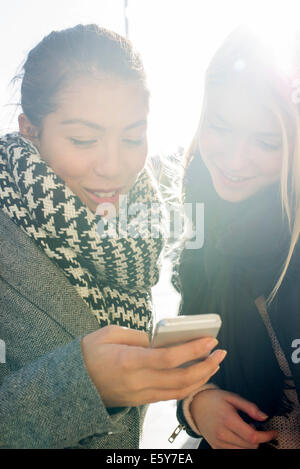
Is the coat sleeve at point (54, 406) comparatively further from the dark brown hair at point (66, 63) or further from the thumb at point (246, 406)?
the dark brown hair at point (66, 63)

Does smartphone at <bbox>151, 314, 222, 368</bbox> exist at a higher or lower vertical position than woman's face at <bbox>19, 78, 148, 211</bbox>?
lower

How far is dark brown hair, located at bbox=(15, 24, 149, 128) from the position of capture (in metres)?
1.65

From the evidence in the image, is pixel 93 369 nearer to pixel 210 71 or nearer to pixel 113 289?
pixel 113 289

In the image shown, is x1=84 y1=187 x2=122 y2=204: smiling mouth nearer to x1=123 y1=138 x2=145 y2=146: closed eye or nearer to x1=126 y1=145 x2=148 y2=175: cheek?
x1=126 y1=145 x2=148 y2=175: cheek

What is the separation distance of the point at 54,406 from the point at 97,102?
1147 millimetres

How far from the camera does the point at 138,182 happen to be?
206 centimetres

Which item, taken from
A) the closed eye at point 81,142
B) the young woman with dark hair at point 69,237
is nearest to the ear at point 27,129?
the young woman with dark hair at point 69,237

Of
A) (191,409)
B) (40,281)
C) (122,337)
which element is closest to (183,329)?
(122,337)

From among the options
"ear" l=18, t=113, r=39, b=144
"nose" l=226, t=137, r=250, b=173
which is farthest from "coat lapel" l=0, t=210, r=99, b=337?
"nose" l=226, t=137, r=250, b=173

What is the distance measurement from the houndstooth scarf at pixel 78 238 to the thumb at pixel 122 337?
21.4 inches

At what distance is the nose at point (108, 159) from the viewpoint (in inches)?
65.2

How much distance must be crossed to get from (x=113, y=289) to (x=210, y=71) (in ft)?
3.73
